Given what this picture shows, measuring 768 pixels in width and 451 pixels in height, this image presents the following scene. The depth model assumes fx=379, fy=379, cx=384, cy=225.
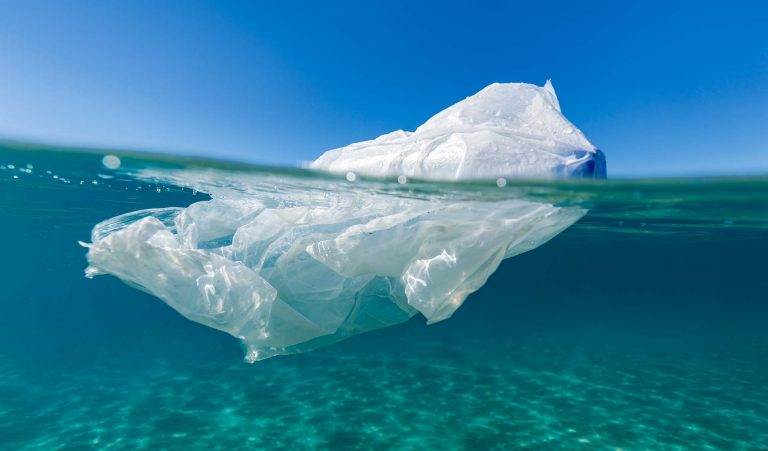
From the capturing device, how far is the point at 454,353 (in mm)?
15938

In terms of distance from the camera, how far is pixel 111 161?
29.3 feet

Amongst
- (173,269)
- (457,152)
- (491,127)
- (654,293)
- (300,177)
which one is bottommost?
(654,293)

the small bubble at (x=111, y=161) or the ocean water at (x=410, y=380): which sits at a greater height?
the small bubble at (x=111, y=161)

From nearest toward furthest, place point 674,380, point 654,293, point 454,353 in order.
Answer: point 674,380
point 454,353
point 654,293

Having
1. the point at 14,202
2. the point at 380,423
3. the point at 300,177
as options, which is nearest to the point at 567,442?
the point at 380,423

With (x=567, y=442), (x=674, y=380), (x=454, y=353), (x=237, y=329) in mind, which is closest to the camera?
(x=237, y=329)

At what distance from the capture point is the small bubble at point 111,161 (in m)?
8.57

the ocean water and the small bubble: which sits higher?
the small bubble

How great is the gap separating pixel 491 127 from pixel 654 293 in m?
114

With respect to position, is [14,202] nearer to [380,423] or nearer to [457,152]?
[380,423]

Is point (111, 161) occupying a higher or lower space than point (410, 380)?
higher

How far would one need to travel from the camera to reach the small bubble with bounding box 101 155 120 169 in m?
8.57

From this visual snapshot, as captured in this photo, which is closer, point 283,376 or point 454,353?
point 283,376

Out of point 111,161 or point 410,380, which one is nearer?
point 111,161
